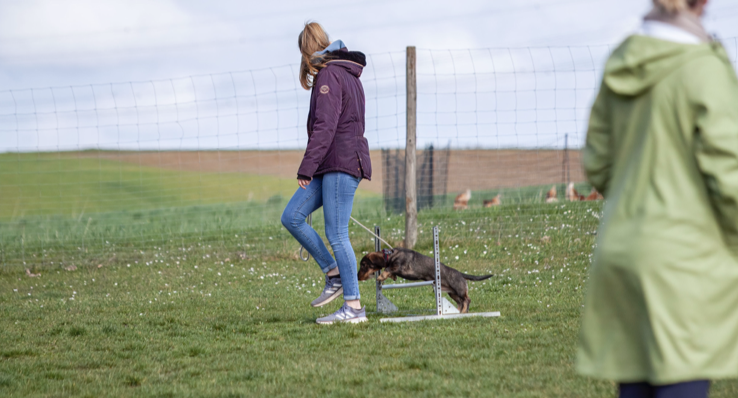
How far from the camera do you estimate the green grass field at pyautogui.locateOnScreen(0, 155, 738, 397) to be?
3.54 meters

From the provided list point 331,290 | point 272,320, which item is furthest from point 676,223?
point 272,320

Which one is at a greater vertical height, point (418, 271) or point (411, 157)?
point (411, 157)

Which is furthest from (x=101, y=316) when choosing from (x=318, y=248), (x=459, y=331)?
(x=459, y=331)

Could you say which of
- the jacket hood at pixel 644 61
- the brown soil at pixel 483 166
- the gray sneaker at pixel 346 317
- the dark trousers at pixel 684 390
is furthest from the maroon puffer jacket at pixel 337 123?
the brown soil at pixel 483 166

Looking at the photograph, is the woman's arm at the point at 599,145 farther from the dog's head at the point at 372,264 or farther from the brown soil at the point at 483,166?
the brown soil at the point at 483,166

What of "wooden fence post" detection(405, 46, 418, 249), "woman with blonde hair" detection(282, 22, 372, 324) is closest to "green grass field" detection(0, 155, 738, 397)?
"wooden fence post" detection(405, 46, 418, 249)

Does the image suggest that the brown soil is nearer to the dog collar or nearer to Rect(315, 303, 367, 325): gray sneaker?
the dog collar

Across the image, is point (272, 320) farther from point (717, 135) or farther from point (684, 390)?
point (717, 135)

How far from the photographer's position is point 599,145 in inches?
76.4

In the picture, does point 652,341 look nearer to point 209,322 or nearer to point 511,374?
point 511,374

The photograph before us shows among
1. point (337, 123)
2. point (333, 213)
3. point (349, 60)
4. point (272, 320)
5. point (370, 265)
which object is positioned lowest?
point (272, 320)

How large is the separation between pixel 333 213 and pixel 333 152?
1.41ft

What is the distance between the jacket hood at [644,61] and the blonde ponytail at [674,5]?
0.10 m

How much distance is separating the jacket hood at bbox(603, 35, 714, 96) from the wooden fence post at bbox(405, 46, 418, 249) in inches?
295
